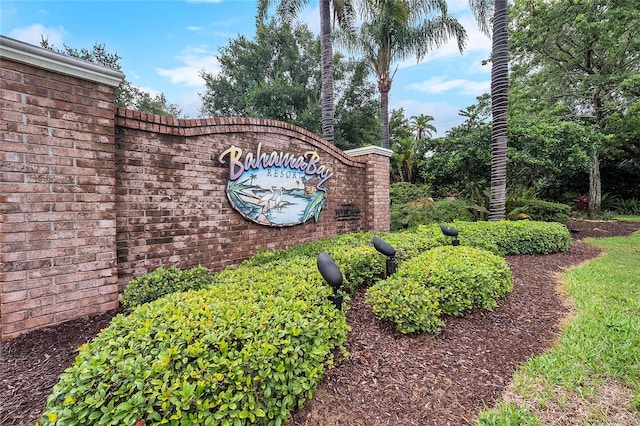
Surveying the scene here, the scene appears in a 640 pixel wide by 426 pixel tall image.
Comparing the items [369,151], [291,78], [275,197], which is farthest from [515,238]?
[291,78]

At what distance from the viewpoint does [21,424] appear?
156cm

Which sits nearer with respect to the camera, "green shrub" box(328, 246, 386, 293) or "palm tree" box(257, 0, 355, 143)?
"green shrub" box(328, 246, 386, 293)

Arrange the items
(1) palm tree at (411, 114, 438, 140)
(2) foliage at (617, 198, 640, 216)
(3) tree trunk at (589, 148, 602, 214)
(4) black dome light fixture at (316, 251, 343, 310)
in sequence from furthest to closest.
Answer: (1) palm tree at (411, 114, 438, 140), (2) foliage at (617, 198, 640, 216), (3) tree trunk at (589, 148, 602, 214), (4) black dome light fixture at (316, 251, 343, 310)

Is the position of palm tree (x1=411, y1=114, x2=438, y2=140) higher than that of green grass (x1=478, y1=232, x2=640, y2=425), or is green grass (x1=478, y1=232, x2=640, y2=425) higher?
palm tree (x1=411, y1=114, x2=438, y2=140)

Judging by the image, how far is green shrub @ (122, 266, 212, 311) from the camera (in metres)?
2.74

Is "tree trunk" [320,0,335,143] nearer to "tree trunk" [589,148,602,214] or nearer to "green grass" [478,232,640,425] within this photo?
"green grass" [478,232,640,425]

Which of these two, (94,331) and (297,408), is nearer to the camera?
(297,408)

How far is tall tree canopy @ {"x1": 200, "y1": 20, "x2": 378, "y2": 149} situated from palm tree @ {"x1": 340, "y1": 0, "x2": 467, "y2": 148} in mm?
2974

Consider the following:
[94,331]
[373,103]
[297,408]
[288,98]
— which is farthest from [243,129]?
[373,103]

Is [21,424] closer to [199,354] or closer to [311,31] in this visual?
[199,354]

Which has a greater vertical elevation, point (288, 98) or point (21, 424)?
point (288, 98)

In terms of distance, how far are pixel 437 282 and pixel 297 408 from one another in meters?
1.74

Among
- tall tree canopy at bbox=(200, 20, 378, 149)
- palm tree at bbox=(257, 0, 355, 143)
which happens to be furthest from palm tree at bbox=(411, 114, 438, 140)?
palm tree at bbox=(257, 0, 355, 143)

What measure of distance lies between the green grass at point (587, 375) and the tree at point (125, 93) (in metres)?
9.78
